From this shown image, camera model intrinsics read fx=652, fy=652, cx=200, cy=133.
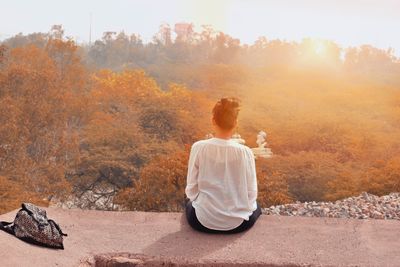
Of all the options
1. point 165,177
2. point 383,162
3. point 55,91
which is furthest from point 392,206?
point 55,91

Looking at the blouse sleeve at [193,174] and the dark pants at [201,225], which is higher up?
the blouse sleeve at [193,174]

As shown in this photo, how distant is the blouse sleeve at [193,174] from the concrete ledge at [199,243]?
27 centimetres

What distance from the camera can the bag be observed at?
3.89 metres

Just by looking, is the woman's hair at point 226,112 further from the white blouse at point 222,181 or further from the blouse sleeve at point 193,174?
the blouse sleeve at point 193,174

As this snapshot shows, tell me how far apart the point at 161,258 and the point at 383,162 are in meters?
8.54

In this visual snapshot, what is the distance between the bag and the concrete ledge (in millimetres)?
60

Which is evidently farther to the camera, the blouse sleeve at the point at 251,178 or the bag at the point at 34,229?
the blouse sleeve at the point at 251,178

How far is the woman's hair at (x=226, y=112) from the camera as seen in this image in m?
4.19

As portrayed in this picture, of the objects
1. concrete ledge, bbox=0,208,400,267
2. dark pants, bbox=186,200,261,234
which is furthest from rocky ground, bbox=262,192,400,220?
dark pants, bbox=186,200,261,234

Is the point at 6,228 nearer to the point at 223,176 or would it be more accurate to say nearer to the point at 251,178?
the point at 223,176

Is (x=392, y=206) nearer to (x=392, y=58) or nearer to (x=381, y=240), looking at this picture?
(x=381, y=240)

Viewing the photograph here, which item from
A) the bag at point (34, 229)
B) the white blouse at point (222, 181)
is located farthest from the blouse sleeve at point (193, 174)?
the bag at point (34, 229)

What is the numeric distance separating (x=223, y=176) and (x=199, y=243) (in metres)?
0.46

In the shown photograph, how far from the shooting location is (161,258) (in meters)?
3.94
